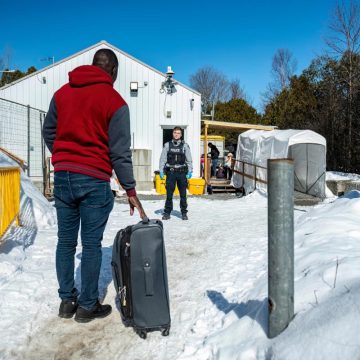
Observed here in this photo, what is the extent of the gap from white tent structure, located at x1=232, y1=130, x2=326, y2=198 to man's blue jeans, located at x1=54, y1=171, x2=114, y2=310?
1098 centimetres

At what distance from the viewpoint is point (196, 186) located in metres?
13.9

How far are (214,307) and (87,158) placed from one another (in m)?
1.55

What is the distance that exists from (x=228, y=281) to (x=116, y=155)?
1.84 m

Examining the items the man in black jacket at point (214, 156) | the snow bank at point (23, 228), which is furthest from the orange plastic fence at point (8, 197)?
the man in black jacket at point (214, 156)

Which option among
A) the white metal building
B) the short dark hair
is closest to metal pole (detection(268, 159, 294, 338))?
the short dark hair

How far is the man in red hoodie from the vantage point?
2707 mm

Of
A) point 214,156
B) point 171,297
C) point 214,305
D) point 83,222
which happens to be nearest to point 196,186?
point 214,156

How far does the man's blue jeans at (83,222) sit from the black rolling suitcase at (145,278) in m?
0.23

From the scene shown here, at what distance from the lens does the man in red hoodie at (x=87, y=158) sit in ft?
8.88

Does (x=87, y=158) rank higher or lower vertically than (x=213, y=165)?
higher

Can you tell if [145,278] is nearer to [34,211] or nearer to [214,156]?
[34,211]

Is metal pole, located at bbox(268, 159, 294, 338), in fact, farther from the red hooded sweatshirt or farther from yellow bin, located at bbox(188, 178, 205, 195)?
yellow bin, located at bbox(188, 178, 205, 195)

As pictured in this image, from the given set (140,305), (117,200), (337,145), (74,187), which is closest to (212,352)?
(140,305)

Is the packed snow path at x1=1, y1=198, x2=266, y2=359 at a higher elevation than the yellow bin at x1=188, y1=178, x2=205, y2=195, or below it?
below
